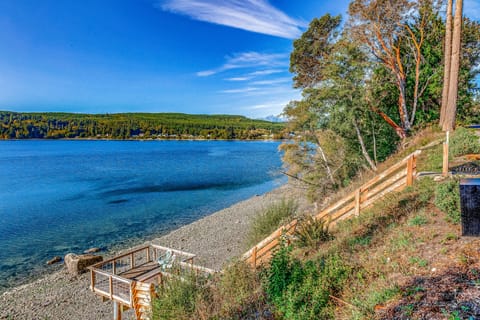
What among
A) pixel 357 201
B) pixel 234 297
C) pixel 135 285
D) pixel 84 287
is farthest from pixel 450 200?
pixel 84 287

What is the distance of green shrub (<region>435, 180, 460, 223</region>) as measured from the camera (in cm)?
550

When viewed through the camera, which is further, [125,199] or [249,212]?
[125,199]

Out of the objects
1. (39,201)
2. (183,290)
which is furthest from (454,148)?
(39,201)

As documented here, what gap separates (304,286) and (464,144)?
10961 millimetres

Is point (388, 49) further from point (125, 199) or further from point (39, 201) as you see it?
point (39, 201)

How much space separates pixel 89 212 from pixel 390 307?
25330 millimetres

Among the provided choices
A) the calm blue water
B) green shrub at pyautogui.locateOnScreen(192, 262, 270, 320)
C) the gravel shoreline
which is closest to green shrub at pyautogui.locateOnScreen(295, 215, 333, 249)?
green shrub at pyautogui.locateOnScreen(192, 262, 270, 320)

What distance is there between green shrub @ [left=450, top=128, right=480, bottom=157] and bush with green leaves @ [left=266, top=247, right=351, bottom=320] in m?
9.33

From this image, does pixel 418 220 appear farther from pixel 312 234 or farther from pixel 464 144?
pixel 464 144

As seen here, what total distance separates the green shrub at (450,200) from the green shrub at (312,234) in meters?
2.53

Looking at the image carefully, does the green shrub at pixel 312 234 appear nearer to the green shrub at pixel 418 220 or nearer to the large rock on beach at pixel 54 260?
the green shrub at pixel 418 220

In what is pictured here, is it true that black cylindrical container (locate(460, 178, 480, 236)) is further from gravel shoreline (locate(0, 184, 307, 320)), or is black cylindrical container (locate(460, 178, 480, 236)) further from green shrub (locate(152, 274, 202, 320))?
gravel shoreline (locate(0, 184, 307, 320))

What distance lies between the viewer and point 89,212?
79.0 feet

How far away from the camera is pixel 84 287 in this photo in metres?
12.2
